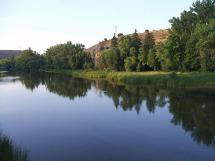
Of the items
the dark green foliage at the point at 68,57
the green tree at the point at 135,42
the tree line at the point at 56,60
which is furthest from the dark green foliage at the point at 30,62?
the green tree at the point at 135,42

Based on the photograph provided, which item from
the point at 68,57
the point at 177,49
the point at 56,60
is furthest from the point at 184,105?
the point at 56,60

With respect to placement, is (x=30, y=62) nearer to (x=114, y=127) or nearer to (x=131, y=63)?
(x=131, y=63)

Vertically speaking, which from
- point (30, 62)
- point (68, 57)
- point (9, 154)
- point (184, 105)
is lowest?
point (184, 105)

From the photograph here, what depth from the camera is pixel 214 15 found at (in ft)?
199

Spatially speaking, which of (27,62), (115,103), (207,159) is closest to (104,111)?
(115,103)

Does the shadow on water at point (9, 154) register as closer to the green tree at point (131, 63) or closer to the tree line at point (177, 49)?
the tree line at point (177, 49)

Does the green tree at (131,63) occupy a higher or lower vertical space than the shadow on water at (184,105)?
higher

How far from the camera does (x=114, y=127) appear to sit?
21.6 metres

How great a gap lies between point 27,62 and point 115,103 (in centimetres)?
9707

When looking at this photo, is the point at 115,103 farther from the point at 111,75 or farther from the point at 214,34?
the point at 111,75

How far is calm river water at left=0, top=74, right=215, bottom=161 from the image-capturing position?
51.8 ft

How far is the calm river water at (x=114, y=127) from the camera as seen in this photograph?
1579cm

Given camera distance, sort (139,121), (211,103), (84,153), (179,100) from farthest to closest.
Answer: (179,100) → (211,103) → (139,121) → (84,153)

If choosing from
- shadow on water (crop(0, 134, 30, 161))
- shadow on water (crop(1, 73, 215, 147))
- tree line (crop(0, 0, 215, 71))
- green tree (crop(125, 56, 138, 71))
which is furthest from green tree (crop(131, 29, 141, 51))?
shadow on water (crop(0, 134, 30, 161))
